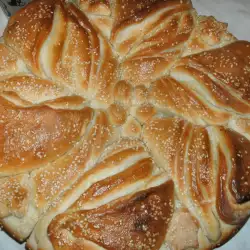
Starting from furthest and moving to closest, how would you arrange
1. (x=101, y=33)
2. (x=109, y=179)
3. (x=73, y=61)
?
(x=101, y=33) → (x=73, y=61) → (x=109, y=179)

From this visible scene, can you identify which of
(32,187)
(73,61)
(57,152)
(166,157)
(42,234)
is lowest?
(42,234)

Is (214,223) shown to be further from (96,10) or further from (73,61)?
(96,10)

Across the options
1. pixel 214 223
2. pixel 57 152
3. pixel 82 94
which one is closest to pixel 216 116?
pixel 214 223

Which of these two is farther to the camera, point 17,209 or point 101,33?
point 101,33

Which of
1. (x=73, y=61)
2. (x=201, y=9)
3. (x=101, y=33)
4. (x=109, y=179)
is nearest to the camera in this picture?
(x=109, y=179)

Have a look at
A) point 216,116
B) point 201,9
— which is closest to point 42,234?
point 216,116

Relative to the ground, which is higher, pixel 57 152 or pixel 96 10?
pixel 96 10

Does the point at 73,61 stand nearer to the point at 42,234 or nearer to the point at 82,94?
the point at 82,94
